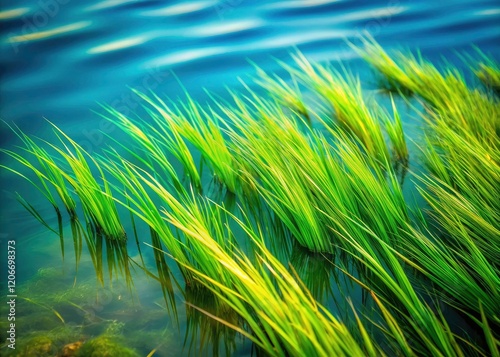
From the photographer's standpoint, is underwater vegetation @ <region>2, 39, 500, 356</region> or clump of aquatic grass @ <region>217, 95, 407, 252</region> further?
clump of aquatic grass @ <region>217, 95, 407, 252</region>

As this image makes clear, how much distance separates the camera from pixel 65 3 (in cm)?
173

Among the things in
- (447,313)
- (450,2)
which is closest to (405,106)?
(450,2)

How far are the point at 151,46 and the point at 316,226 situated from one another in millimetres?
1232

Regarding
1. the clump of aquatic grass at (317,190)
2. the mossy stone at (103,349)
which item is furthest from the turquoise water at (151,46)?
the clump of aquatic grass at (317,190)

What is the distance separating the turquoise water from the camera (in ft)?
4.91

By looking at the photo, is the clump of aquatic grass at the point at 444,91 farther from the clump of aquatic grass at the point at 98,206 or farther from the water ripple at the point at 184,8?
the clump of aquatic grass at the point at 98,206

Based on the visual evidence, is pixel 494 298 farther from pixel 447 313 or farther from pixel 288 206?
pixel 288 206

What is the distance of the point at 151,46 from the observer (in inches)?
74.5

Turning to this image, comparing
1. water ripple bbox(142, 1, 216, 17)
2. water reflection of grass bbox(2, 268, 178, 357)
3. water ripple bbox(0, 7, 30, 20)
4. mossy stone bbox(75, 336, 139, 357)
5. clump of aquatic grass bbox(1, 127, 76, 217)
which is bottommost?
mossy stone bbox(75, 336, 139, 357)

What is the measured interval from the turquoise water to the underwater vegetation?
99 millimetres

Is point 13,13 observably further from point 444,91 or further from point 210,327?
point 444,91

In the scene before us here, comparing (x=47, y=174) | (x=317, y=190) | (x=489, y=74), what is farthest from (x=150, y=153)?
(x=489, y=74)

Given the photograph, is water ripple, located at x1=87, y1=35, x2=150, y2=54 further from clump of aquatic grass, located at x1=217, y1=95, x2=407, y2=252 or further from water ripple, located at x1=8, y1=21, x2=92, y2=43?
clump of aquatic grass, located at x1=217, y1=95, x2=407, y2=252

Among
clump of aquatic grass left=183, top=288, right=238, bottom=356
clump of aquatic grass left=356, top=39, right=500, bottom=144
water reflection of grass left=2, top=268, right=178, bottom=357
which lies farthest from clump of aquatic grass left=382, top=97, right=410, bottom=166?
water reflection of grass left=2, top=268, right=178, bottom=357
